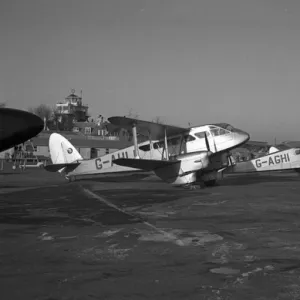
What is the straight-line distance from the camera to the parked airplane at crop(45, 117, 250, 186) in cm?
1748

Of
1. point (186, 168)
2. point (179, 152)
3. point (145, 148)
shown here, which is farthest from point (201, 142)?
point (145, 148)

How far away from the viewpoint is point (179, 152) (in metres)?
19.9

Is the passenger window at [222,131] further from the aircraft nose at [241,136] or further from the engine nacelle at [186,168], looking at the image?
the engine nacelle at [186,168]

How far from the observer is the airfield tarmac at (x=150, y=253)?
4.13 m

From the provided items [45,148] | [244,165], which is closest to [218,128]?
[244,165]

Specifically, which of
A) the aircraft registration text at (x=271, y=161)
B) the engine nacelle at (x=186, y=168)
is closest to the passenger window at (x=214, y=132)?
the engine nacelle at (x=186, y=168)

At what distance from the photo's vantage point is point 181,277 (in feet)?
15.0

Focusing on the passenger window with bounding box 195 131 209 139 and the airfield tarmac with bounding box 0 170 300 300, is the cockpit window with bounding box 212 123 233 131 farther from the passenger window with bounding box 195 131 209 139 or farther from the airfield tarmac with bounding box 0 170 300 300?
the airfield tarmac with bounding box 0 170 300 300

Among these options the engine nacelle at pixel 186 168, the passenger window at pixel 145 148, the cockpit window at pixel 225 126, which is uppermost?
the cockpit window at pixel 225 126

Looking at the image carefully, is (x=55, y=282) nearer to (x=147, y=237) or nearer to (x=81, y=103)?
(x=147, y=237)

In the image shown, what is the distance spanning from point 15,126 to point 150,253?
3.84m

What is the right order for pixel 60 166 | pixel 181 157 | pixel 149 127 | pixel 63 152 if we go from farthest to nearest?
1. pixel 63 152
2. pixel 60 166
3. pixel 149 127
4. pixel 181 157

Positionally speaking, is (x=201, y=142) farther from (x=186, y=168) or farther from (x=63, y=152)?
(x=63, y=152)

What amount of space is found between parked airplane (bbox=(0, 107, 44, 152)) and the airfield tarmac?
1846 millimetres
